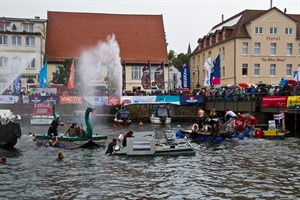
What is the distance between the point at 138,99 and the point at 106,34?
24.6m

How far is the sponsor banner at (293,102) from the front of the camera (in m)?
34.8

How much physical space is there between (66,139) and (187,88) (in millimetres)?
31994

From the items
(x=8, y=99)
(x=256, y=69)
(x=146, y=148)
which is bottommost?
(x=146, y=148)

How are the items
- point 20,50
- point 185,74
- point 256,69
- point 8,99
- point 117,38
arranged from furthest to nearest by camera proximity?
point 117,38
point 20,50
point 256,69
point 8,99
point 185,74

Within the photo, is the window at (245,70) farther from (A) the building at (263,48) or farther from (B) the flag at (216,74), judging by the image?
(B) the flag at (216,74)

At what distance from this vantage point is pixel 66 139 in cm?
2750

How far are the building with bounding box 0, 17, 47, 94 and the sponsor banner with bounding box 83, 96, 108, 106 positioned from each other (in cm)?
1610

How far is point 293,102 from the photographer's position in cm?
3544

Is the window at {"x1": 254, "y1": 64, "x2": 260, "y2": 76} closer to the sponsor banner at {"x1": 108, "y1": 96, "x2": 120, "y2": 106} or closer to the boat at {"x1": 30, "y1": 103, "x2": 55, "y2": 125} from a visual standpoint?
the sponsor banner at {"x1": 108, "y1": 96, "x2": 120, "y2": 106}

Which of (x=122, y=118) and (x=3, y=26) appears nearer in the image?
(x=122, y=118)

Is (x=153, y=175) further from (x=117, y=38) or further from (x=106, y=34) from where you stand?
(x=106, y=34)

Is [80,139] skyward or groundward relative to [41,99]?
groundward

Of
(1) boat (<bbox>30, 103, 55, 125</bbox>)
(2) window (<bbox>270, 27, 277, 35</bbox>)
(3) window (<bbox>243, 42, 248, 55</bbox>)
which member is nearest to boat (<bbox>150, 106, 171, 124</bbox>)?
(1) boat (<bbox>30, 103, 55, 125</bbox>)

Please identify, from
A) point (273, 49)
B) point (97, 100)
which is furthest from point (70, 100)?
point (273, 49)
